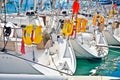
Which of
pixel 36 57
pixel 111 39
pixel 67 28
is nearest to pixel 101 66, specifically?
pixel 67 28

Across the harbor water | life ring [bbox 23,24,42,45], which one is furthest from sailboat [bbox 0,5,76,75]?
the harbor water

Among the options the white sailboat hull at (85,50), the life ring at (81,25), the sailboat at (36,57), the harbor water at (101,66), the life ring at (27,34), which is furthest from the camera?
the life ring at (81,25)

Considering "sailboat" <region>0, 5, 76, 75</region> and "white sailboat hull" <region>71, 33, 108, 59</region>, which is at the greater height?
"sailboat" <region>0, 5, 76, 75</region>

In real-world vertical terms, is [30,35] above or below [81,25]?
above

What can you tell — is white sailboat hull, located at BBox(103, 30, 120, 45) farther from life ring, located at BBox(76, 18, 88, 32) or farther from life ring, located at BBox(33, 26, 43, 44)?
life ring, located at BBox(33, 26, 43, 44)

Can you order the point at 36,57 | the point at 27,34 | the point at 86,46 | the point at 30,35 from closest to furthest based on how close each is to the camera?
1. the point at 27,34
2. the point at 30,35
3. the point at 36,57
4. the point at 86,46

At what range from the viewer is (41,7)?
16.1 metres

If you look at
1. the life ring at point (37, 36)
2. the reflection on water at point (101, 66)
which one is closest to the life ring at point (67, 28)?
the reflection on water at point (101, 66)

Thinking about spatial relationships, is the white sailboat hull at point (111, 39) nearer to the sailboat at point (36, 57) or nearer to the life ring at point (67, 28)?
the life ring at point (67, 28)

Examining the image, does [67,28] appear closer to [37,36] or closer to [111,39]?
[37,36]

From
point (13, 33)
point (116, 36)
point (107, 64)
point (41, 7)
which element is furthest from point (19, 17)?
point (116, 36)

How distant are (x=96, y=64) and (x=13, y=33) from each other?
4.28 m

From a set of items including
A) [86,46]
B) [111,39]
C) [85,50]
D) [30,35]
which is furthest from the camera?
[111,39]

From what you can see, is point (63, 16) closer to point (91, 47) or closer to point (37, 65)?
point (91, 47)
